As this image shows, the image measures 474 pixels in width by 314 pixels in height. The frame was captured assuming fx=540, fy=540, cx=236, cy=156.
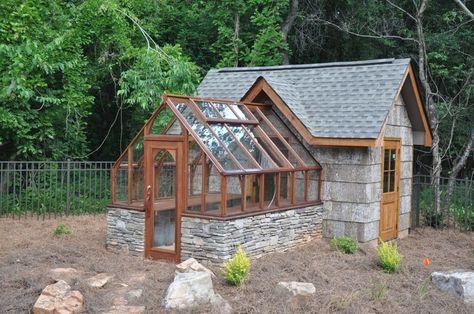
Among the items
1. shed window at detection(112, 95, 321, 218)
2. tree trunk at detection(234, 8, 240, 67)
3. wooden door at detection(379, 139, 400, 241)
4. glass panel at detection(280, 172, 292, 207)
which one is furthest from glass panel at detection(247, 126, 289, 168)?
tree trunk at detection(234, 8, 240, 67)

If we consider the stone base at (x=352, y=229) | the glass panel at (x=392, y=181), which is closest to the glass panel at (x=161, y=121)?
the stone base at (x=352, y=229)

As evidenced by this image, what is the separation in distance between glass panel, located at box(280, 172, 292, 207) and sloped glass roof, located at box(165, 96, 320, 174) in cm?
26

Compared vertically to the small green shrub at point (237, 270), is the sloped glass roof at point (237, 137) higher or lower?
higher

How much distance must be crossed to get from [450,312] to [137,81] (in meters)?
9.33

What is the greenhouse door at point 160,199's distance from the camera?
9.11 metres

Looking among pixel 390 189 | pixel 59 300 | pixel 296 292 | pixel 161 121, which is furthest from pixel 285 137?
pixel 59 300

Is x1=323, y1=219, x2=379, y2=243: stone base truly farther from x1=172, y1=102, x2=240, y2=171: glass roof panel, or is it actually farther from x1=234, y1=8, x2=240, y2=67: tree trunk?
x1=234, y1=8, x2=240, y2=67: tree trunk

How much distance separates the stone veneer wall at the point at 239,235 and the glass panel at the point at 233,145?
0.88m

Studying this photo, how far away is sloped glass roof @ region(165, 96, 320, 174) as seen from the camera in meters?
8.72

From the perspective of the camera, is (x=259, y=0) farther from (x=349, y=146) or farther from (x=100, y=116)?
(x=349, y=146)

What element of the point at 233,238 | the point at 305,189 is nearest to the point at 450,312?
the point at 233,238

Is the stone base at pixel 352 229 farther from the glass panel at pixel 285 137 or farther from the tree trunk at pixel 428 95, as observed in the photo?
the tree trunk at pixel 428 95

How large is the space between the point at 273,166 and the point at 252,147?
0.50m

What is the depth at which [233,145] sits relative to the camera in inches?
359
